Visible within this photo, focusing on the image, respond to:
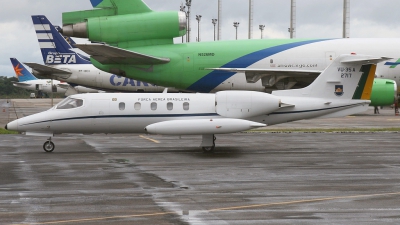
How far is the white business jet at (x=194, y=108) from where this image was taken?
2208 cm

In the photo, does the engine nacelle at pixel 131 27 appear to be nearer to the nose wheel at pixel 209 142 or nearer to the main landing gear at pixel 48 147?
the main landing gear at pixel 48 147

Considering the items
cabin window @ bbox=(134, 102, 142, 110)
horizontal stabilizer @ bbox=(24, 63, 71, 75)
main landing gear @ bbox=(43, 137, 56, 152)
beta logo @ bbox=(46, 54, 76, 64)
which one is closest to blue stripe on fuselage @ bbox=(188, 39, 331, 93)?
cabin window @ bbox=(134, 102, 142, 110)

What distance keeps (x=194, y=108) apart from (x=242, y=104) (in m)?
1.63

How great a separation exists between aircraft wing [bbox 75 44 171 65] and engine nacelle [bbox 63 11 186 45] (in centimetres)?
105

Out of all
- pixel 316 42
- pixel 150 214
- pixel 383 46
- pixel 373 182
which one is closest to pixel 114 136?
pixel 316 42

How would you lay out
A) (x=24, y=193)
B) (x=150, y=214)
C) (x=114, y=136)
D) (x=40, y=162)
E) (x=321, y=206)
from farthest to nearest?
(x=114, y=136), (x=40, y=162), (x=24, y=193), (x=321, y=206), (x=150, y=214)

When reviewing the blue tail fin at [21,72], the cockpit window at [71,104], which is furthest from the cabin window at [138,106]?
the blue tail fin at [21,72]

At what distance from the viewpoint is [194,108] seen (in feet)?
72.9

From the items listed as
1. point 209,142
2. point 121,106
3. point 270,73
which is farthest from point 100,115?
point 270,73

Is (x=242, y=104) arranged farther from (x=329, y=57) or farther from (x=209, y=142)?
(x=329, y=57)

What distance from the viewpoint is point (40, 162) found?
A: 19.7m

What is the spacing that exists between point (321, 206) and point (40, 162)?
1029 cm

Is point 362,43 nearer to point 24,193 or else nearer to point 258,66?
point 258,66

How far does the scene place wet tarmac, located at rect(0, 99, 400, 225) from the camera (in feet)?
37.3
